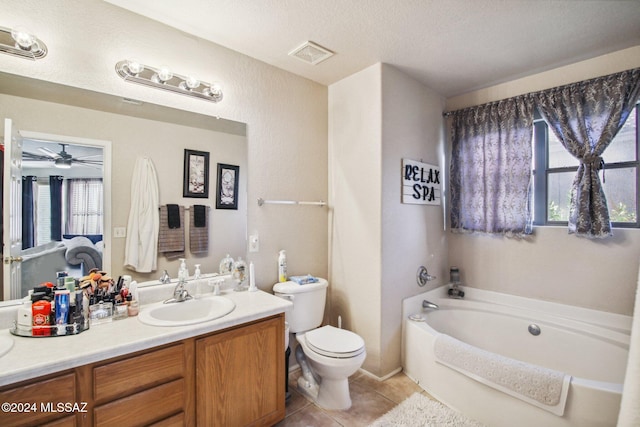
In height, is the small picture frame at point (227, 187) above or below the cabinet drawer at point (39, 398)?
above

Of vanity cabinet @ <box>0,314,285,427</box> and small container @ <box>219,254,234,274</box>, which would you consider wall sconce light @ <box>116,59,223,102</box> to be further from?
vanity cabinet @ <box>0,314,285,427</box>

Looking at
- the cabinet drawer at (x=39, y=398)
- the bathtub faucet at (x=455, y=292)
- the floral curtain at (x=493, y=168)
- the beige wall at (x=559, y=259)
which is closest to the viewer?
the cabinet drawer at (x=39, y=398)

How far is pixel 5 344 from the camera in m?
1.19

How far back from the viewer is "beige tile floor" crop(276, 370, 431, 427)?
1892mm

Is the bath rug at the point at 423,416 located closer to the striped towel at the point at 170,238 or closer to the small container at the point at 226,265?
the small container at the point at 226,265

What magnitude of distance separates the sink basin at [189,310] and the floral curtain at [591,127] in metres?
2.56

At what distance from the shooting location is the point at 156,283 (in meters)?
1.80

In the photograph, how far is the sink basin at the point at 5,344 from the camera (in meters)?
1.13

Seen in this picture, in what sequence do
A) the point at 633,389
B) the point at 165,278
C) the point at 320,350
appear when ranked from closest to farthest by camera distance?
the point at 633,389
the point at 165,278
the point at 320,350

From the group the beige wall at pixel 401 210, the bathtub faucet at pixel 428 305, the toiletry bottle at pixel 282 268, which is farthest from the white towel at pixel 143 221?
the bathtub faucet at pixel 428 305

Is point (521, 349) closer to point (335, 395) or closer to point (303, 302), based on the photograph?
point (335, 395)

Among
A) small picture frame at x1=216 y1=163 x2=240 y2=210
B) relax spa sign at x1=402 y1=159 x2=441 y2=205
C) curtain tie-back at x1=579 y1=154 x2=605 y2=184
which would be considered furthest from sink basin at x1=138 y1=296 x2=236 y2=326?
curtain tie-back at x1=579 y1=154 x2=605 y2=184

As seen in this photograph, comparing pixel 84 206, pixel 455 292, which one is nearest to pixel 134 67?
pixel 84 206

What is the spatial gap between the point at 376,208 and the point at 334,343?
1.04 metres
